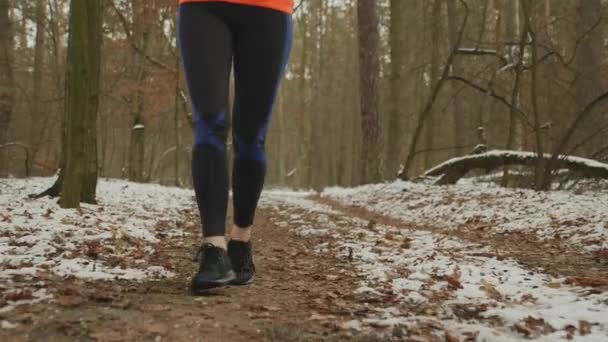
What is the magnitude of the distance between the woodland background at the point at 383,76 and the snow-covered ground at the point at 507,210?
1.29 meters

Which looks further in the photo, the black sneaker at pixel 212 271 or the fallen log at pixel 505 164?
the fallen log at pixel 505 164

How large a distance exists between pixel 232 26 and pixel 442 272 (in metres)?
1.77

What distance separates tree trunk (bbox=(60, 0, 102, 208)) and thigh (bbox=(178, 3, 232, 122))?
11.5ft

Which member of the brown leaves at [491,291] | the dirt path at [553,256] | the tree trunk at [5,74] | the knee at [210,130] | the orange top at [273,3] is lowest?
the dirt path at [553,256]

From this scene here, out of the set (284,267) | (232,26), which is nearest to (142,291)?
(284,267)

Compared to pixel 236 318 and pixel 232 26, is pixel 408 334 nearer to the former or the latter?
pixel 236 318

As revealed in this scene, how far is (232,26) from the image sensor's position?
2549 millimetres

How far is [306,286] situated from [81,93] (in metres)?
4.18

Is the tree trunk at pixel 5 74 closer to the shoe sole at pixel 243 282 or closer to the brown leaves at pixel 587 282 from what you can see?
the shoe sole at pixel 243 282

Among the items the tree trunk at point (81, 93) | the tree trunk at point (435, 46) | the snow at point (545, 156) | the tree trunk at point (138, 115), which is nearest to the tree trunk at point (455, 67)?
the tree trunk at point (435, 46)

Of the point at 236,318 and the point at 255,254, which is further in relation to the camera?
the point at 255,254

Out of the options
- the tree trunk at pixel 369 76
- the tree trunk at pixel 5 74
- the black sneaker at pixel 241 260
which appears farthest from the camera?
the tree trunk at pixel 369 76

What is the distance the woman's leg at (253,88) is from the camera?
2.58 meters

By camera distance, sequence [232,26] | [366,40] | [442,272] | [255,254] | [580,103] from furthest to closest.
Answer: [366,40] → [580,103] → [255,254] → [442,272] → [232,26]
